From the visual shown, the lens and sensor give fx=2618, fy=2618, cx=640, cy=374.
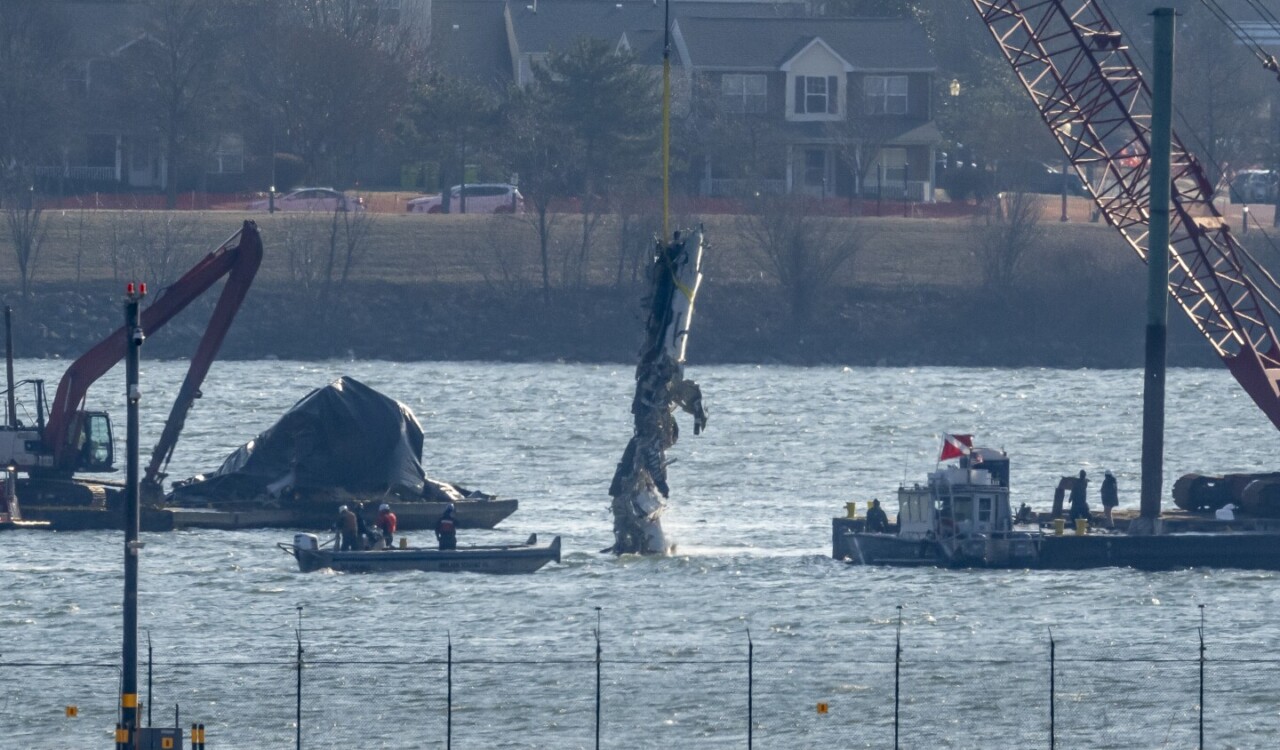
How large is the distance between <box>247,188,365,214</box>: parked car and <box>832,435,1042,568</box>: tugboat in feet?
243

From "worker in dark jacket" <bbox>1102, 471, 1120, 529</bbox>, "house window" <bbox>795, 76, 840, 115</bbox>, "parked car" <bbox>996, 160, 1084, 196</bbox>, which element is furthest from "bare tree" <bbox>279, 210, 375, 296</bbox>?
"worker in dark jacket" <bbox>1102, 471, 1120, 529</bbox>

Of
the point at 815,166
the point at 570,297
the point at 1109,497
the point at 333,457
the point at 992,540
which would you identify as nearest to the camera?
the point at 992,540

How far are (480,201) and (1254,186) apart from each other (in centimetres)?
4520

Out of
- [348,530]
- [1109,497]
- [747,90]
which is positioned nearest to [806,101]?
[747,90]

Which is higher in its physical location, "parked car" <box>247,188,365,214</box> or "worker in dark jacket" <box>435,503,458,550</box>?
"parked car" <box>247,188,365,214</box>

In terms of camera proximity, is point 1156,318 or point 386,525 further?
point 1156,318

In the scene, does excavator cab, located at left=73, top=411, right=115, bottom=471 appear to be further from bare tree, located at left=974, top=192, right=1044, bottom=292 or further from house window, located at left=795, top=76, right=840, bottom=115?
house window, located at left=795, top=76, right=840, bottom=115

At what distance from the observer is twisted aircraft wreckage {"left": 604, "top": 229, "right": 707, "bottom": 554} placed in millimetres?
52938

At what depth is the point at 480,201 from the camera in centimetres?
13012

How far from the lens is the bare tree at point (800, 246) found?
12181 centimetres

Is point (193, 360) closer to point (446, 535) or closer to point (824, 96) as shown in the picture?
point (446, 535)

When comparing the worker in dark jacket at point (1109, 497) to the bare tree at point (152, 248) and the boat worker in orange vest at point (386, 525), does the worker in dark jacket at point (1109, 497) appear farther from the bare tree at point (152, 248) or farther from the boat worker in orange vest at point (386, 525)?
the bare tree at point (152, 248)

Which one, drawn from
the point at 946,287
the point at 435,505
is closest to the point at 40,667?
the point at 435,505

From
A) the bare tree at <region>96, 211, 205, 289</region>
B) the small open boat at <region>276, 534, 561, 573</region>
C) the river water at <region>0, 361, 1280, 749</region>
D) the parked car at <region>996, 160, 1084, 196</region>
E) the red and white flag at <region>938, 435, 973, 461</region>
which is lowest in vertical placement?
the river water at <region>0, 361, 1280, 749</region>
